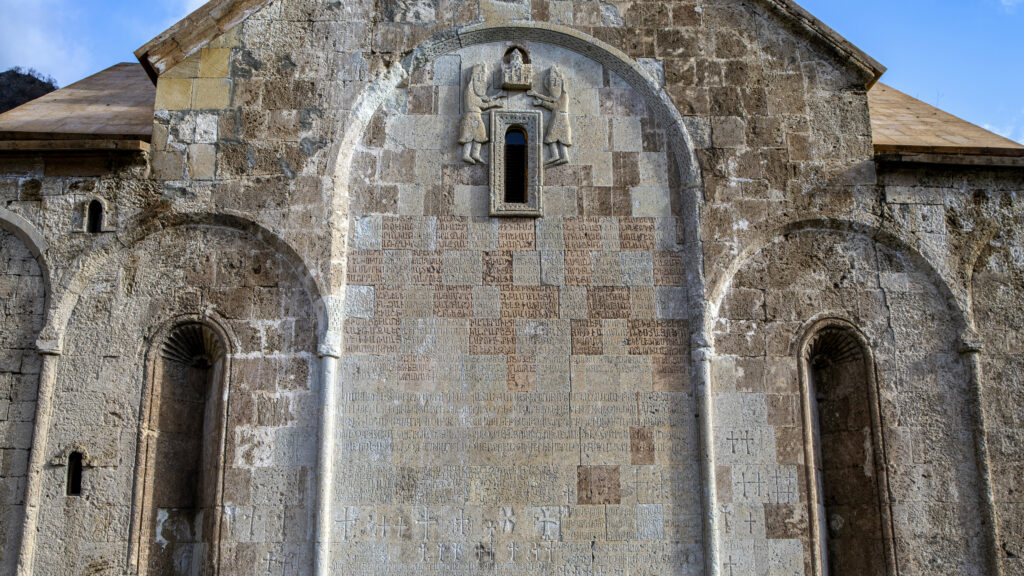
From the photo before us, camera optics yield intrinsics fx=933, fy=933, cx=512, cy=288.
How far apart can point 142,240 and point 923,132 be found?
9.44 metres

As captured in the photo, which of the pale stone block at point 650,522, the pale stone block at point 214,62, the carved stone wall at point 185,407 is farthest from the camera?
the pale stone block at point 214,62

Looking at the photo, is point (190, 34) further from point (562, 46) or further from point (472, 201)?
point (562, 46)

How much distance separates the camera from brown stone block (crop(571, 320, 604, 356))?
10078 millimetres

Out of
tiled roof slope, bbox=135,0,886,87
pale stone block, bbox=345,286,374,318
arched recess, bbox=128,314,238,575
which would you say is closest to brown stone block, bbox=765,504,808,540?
pale stone block, bbox=345,286,374,318

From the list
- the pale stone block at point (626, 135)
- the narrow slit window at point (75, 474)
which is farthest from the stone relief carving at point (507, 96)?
the narrow slit window at point (75, 474)

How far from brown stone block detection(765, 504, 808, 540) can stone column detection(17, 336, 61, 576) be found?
24.5 ft

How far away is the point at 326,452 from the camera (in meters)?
9.53

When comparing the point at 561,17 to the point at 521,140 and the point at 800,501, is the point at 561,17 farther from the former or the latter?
the point at 800,501

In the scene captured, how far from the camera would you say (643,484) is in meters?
9.70

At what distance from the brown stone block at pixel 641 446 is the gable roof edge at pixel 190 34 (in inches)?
259

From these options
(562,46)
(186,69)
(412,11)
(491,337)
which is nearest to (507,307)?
(491,337)

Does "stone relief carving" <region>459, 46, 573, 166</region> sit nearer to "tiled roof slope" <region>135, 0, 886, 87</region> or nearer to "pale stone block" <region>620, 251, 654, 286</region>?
"pale stone block" <region>620, 251, 654, 286</region>

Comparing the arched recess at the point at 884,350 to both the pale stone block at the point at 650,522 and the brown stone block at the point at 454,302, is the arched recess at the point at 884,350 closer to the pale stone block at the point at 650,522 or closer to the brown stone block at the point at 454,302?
the pale stone block at the point at 650,522

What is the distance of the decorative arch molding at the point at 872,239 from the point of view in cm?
1043
